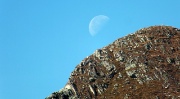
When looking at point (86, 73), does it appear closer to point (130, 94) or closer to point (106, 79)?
point (106, 79)

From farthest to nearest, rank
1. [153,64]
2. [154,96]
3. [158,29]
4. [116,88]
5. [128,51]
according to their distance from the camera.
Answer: [158,29] < [128,51] < [153,64] < [116,88] < [154,96]

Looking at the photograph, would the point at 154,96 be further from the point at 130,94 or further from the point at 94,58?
the point at 94,58

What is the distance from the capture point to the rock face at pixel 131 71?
5507 inches

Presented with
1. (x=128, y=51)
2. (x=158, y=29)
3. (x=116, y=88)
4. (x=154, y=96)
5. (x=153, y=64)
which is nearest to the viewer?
(x=154, y=96)

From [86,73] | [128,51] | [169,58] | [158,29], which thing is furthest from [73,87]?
[158,29]

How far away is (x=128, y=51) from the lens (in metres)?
167

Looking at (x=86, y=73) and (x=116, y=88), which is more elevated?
(x=86, y=73)

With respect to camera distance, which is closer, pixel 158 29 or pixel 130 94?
pixel 130 94

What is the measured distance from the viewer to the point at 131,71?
494ft

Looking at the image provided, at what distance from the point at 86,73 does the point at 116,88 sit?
67.5 ft

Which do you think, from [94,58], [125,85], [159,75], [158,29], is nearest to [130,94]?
[125,85]

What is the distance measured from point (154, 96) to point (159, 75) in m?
14.6

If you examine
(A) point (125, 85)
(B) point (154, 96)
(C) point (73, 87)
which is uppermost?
(C) point (73, 87)

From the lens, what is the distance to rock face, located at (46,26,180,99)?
140 metres
